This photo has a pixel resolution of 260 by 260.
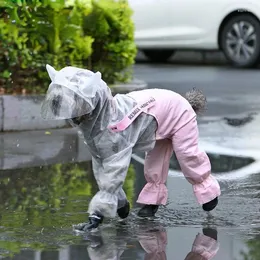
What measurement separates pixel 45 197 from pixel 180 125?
122 cm

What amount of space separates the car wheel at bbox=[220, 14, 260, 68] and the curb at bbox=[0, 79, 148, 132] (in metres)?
5.32

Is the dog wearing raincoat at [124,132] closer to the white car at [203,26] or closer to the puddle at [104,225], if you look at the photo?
the puddle at [104,225]

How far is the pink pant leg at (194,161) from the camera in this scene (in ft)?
16.5

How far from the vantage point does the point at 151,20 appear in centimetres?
1363

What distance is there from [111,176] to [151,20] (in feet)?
30.0

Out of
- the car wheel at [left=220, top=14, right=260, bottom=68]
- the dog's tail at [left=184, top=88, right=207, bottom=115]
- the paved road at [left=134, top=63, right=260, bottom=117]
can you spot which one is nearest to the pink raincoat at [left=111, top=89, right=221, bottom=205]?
the dog's tail at [left=184, top=88, right=207, bottom=115]

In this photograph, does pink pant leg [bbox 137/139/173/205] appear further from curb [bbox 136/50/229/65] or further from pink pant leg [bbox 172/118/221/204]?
curb [bbox 136/50/229/65]

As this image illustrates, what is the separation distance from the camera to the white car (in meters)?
12.8

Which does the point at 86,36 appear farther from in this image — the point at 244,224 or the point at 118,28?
the point at 244,224

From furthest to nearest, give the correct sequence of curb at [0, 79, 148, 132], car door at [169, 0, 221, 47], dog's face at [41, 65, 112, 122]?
1. car door at [169, 0, 221, 47]
2. curb at [0, 79, 148, 132]
3. dog's face at [41, 65, 112, 122]

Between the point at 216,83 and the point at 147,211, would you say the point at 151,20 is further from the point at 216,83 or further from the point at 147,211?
the point at 147,211

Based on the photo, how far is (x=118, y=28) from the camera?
363 inches

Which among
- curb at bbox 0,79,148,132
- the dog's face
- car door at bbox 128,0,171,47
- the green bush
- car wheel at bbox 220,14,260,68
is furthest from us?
car door at bbox 128,0,171,47

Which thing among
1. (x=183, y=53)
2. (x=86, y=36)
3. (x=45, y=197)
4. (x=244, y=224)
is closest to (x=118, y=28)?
(x=86, y=36)
